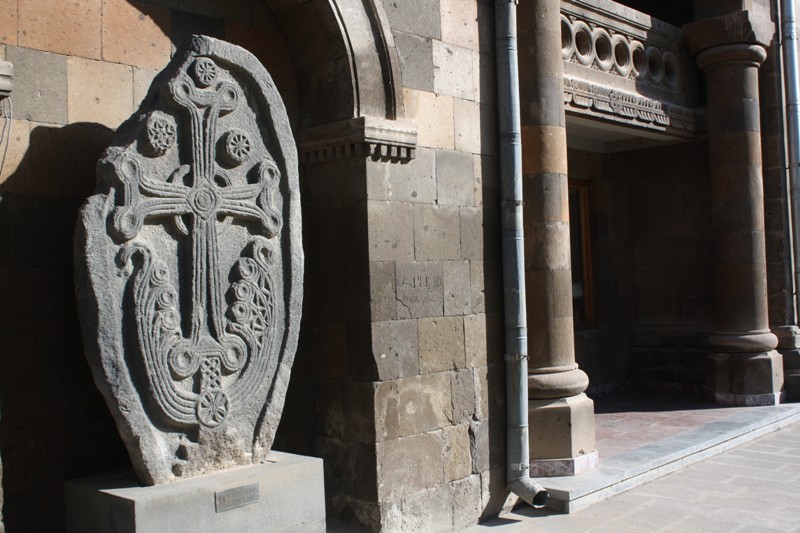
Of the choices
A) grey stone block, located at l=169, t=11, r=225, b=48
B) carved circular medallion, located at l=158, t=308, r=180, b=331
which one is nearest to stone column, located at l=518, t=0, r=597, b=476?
grey stone block, located at l=169, t=11, r=225, b=48

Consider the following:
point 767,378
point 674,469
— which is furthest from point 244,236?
point 767,378

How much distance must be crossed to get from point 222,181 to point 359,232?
46.2 inches

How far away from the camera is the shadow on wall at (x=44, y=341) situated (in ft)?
12.4

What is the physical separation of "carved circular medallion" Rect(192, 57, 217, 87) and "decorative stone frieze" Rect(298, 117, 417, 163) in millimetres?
1165

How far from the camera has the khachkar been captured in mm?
3422

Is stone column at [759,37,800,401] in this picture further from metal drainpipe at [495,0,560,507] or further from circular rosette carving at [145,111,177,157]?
circular rosette carving at [145,111,177,157]

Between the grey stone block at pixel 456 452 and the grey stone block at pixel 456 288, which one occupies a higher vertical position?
the grey stone block at pixel 456 288

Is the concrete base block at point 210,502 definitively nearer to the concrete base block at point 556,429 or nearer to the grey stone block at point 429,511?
the grey stone block at point 429,511

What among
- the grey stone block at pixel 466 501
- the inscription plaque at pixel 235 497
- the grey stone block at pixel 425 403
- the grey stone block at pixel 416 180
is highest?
the grey stone block at pixel 416 180

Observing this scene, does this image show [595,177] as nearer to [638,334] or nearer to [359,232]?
[638,334]

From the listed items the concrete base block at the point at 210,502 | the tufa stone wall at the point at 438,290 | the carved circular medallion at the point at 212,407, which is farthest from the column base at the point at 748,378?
the carved circular medallion at the point at 212,407

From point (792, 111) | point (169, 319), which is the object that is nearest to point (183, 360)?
point (169, 319)

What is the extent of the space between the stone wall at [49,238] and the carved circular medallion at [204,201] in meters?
0.70

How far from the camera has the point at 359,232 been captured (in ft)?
15.9
